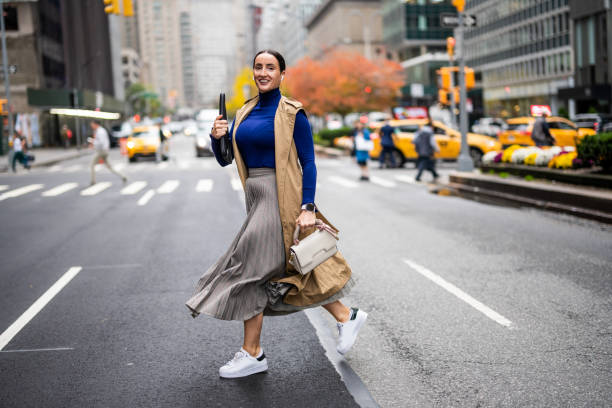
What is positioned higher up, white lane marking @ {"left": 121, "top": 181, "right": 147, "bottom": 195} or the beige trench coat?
the beige trench coat

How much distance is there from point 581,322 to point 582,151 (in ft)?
29.7

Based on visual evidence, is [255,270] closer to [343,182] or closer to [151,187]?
[343,182]

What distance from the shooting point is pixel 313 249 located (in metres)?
4.23

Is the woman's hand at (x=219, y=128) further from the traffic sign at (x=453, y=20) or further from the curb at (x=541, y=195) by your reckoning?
the traffic sign at (x=453, y=20)

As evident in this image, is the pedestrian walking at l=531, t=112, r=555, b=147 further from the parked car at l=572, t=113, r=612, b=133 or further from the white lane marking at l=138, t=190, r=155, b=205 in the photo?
the parked car at l=572, t=113, r=612, b=133

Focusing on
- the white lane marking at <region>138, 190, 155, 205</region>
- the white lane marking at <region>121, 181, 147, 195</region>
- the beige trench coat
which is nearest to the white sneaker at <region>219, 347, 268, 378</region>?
the beige trench coat

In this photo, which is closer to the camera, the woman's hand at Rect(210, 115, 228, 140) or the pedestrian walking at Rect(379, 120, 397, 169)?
the woman's hand at Rect(210, 115, 228, 140)

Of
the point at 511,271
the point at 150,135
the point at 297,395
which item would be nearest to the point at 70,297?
the point at 297,395

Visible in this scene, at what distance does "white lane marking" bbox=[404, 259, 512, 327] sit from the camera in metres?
5.97

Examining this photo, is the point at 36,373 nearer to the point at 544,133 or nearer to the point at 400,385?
the point at 400,385

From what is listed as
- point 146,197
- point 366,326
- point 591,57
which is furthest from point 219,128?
point 591,57

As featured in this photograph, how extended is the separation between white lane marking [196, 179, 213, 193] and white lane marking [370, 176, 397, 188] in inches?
192

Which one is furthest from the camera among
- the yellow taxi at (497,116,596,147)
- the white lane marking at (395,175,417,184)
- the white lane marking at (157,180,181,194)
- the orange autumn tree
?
the orange autumn tree

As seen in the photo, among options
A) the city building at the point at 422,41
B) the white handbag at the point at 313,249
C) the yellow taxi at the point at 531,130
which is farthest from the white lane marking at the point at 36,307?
the city building at the point at 422,41
